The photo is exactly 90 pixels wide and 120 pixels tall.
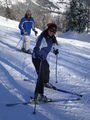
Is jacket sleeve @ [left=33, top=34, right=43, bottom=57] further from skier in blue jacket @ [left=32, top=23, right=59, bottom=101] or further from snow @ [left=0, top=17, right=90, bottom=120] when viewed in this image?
snow @ [left=0, top=17, right=90, bottom=120]

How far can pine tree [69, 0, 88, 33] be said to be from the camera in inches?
1845

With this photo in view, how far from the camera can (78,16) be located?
47.3 metres

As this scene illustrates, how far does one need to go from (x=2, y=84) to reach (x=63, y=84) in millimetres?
1882

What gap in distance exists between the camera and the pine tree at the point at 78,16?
46875 millimetres

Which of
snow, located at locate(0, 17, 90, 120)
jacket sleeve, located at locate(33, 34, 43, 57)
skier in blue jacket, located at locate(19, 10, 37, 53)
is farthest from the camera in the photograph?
skier in blue jacket, located at locate(19, 10, 37, 53)

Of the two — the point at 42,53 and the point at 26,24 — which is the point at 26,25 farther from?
the point at 42,53

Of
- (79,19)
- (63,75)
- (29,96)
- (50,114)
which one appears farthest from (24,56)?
(79,19)

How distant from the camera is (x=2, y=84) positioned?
7.77m

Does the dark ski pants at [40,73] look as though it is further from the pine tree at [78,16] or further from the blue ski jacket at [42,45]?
the pine tree at [78,16]

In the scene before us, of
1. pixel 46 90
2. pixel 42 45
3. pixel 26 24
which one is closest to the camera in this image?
pixel 42 45

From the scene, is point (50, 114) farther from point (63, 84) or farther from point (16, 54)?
point (16, 54)

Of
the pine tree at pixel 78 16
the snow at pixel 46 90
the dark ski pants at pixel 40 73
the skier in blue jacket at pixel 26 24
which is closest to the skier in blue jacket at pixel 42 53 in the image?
the dark ski pants at pixel 40 73

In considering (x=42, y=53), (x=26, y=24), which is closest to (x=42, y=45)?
(x=42, y=53)

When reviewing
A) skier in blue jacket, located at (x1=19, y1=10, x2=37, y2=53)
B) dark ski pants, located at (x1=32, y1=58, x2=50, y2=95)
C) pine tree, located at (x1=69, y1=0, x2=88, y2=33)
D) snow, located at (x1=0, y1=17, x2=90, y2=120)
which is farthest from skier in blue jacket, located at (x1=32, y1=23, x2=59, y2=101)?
pine tree, located at (x1=69, y1=0, x2=88, y2=33)
